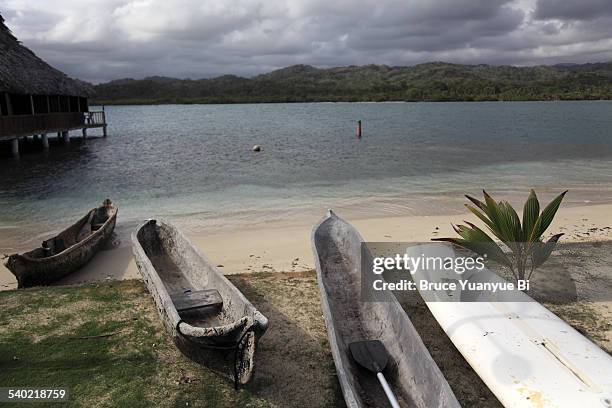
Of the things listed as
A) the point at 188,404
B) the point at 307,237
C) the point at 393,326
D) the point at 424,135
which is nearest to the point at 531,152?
the point at 424,135

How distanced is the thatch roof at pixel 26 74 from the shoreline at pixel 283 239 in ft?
44.2

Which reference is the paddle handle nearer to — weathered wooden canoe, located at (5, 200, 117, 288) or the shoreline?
the shoreline

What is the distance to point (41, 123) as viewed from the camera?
25.3m

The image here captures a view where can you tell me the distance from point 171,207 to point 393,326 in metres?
11.2

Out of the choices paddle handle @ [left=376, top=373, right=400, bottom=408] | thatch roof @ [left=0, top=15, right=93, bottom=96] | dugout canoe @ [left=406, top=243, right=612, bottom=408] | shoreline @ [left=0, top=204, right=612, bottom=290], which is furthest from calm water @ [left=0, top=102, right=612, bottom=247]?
paddle handle @ [left=376, top=373, right=400, bottom=408]

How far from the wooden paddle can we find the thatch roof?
20765 millimetres

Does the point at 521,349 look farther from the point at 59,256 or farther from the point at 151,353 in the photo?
the point at 59,256

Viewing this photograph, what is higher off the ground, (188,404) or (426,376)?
(426,376)

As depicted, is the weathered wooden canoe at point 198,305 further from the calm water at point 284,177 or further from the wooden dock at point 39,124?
the wooden dock at point 39,124

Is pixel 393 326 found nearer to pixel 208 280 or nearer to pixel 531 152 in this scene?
pixel 208 280

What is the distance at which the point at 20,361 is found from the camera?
5.19m

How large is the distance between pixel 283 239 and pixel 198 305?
16.1 feet

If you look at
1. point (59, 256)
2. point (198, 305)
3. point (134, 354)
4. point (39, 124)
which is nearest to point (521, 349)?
point (198, 305)

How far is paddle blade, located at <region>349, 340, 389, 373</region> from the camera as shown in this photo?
187 inches
